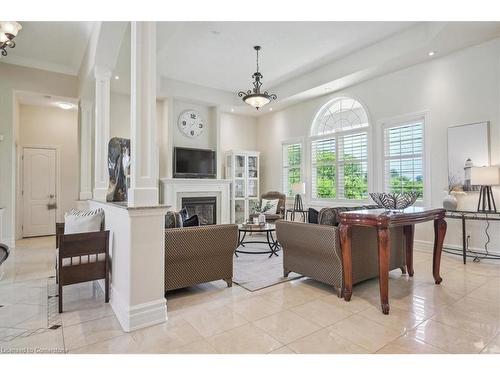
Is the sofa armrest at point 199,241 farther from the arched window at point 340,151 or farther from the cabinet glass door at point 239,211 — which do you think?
the cabinet glass door at point 239,211

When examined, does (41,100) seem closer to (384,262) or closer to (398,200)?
(398,200)

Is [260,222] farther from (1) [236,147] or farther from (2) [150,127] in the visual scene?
(1) [236,147]

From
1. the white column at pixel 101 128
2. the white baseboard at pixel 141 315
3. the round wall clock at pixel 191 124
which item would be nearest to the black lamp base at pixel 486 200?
the white baseboard at pixel 141 315

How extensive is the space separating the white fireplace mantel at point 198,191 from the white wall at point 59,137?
2.61 metres

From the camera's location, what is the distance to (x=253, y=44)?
493 centimetres

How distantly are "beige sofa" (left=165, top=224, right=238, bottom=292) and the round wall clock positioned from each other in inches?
171

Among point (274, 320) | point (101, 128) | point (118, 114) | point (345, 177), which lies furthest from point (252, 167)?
point (274, 320)

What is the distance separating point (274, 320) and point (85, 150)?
205 inches

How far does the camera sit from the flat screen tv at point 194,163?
6.66 meters

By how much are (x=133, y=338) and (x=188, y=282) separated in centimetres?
90

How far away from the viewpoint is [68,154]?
7.28 metres

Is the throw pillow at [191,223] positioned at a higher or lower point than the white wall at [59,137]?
lower

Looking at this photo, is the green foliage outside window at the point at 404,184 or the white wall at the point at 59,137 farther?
the white wall at the point at 59,137
